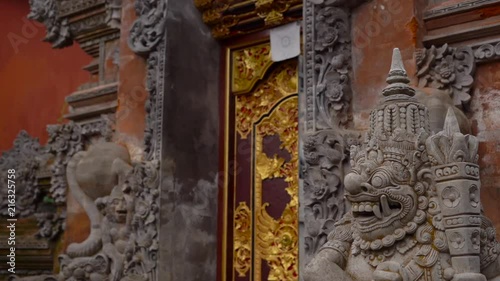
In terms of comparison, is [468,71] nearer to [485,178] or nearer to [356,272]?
[485,178]

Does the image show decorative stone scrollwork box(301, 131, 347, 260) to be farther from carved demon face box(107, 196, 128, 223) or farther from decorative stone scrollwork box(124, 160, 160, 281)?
carved demon face box(107, 196, 128, 223)

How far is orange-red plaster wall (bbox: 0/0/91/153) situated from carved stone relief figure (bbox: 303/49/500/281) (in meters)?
7.27

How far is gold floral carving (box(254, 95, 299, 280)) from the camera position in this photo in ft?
20.4

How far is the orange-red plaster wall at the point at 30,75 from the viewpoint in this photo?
1027cm

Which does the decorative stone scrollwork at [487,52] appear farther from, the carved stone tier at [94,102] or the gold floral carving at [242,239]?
the carved stone tier at [94,102]

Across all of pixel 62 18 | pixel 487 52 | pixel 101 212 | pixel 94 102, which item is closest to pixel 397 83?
pixel 487 52

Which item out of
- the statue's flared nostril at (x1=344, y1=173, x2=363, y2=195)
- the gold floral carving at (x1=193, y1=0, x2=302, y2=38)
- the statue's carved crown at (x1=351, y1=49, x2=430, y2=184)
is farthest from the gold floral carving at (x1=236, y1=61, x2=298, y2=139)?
the statue's flared nostril at (x1=344, y1=173, x2=363, y2=195)

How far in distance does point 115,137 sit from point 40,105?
3.86m

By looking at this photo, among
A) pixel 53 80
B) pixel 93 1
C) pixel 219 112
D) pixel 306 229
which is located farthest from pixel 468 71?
pixel 53 80

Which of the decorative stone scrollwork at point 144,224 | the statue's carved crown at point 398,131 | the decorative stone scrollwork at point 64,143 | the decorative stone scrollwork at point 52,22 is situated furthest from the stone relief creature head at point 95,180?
the statue's carved crown at point 398,131

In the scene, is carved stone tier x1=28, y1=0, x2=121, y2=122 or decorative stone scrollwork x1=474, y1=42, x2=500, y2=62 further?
carved stone tier x1=28, y1=0, x2=121, y2=122

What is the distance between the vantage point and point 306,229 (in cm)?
494

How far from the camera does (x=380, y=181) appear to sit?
346 cm

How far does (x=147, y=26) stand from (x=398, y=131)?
3846mm
